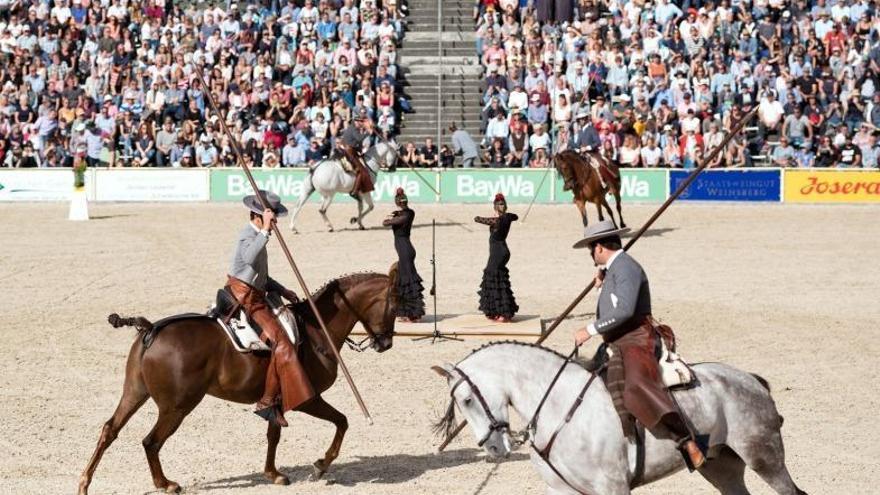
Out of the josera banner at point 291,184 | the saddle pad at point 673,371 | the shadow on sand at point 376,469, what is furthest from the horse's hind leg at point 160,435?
the josera banner at point 291,184

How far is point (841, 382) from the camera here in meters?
17.0

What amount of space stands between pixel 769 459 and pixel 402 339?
31.9 feet

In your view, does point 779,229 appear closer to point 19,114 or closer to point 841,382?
point 841,382

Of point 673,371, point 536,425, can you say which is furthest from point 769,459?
point 536,425

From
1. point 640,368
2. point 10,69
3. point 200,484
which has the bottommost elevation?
point 200,484

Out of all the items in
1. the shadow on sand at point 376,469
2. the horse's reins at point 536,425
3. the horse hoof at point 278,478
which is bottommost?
the shadow on sand at point 376,469

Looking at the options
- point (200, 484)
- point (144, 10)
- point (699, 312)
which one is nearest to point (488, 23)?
point (144, 10)

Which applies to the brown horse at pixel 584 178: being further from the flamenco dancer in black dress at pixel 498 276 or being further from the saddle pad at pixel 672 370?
the saddle pad at pixel 672 370

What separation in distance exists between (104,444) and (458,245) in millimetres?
16265

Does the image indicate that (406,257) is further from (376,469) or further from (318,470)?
(318,470)

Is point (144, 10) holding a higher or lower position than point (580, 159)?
higher

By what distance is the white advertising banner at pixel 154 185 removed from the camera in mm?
35781

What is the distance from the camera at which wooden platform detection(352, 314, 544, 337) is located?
19453 millimetres

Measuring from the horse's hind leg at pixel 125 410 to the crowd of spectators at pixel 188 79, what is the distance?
2364cm
